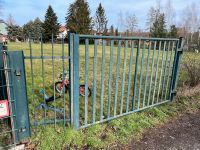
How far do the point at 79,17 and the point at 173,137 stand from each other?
146ft

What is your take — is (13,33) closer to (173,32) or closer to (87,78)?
(87,78)

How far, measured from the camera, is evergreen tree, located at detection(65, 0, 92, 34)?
145ft

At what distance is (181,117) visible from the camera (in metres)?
4.00

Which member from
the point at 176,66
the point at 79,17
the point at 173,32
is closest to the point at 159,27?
the point at 173,32

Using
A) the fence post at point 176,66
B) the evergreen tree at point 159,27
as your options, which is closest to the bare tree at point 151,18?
the evergreen tree at point 159,27

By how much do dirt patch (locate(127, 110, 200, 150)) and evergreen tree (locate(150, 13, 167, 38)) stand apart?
3176 cm

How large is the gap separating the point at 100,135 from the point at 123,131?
1.37 feet

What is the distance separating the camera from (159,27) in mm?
34656

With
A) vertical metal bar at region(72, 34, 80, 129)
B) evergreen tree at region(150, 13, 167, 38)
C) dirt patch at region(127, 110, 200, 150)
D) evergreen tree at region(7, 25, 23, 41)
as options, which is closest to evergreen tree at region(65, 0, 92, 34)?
evergreen tree at region(150, 13, 167, 38)

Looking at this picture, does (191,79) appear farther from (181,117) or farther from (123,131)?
(123,131)

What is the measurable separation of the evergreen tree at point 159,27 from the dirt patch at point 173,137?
31756 mm

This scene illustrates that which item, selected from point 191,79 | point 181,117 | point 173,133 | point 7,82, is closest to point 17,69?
point 7,82

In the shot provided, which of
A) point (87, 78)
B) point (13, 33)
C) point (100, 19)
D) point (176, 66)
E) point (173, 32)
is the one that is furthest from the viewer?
point (100, 19)

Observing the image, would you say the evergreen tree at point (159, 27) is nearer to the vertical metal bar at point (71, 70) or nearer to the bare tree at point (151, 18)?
the bare tree at point (151, 18)
